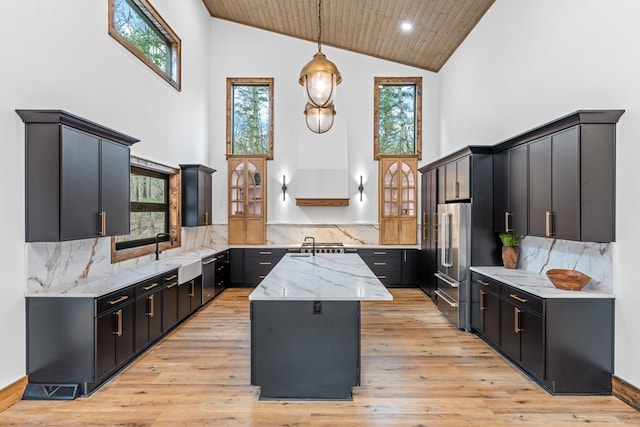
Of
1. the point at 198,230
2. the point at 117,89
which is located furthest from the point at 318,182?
the point at 117,89

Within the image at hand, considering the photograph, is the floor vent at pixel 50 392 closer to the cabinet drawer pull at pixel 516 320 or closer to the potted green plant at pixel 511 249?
the cabinet drawer pull at pixel 516 320

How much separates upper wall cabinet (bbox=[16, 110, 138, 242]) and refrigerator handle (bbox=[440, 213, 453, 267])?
415 centimetres

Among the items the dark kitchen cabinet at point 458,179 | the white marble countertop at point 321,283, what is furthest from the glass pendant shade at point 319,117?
the dark kitchen cabinet at point 458,179

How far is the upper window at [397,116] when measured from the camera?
25.0 feet

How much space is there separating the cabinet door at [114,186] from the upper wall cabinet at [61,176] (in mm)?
79

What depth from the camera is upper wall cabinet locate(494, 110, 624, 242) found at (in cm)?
294

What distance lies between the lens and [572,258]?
3502 mm

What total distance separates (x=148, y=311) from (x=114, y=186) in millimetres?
1340

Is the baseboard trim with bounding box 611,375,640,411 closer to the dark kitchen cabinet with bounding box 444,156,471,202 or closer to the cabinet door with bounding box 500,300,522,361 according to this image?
the cabinet door with bounding box 500,300,522,361

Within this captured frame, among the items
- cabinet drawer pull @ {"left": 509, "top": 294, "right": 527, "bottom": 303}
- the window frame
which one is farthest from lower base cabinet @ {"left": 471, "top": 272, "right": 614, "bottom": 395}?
the window frame

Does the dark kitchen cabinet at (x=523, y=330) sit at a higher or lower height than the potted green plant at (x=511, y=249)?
lower

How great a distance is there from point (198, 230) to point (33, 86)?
156 inches

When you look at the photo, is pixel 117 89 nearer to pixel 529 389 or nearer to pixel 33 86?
pixel 33 86

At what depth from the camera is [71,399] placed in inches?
113
